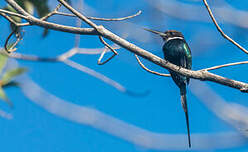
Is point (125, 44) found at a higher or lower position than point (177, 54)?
lower

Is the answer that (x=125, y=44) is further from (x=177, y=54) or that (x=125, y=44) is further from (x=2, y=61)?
(x=2, y=61)

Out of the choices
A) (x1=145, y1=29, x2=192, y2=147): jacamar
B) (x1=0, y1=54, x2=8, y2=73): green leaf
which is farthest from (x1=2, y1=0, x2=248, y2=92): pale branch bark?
(x1=0, y1=54, x2=8, y2=73): green leaf

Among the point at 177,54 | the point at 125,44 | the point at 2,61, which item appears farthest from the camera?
the point at 177,54

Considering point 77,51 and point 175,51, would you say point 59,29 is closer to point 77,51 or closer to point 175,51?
point 77,51

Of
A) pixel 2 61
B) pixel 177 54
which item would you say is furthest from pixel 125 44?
pixel 2 61

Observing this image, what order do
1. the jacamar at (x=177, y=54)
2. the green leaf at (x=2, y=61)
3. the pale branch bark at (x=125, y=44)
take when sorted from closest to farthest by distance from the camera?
the pale branch bark at (x=125, y=44) < the green leaf at (x=2, y=61) < the jacamar at (x=177, y=54)

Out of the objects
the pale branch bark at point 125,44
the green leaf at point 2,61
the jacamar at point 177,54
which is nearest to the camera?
the pale branch bark at point 125,44

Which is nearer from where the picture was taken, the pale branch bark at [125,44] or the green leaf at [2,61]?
the pale branch bark at [125,44]

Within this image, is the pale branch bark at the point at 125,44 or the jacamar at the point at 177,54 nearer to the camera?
the pale branch bark at the point at 125,44

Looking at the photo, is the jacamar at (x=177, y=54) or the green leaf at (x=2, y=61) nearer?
the green leaf at (x=2, y=61)

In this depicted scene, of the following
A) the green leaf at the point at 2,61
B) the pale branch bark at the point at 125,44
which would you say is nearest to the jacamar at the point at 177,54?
the pale branch bark at the point at 125,44

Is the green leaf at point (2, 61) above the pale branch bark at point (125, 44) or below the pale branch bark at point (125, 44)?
above

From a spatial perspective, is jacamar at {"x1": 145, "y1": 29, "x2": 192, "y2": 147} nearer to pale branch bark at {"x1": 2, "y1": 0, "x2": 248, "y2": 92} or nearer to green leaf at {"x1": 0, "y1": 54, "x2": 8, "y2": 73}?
pale branch bark at {"x1": 2, "y1": 0, "x2": 248, "y2": 92}

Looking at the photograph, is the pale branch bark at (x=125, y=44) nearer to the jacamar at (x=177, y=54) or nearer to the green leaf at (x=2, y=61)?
the jacamar at (x=177, y=54)
